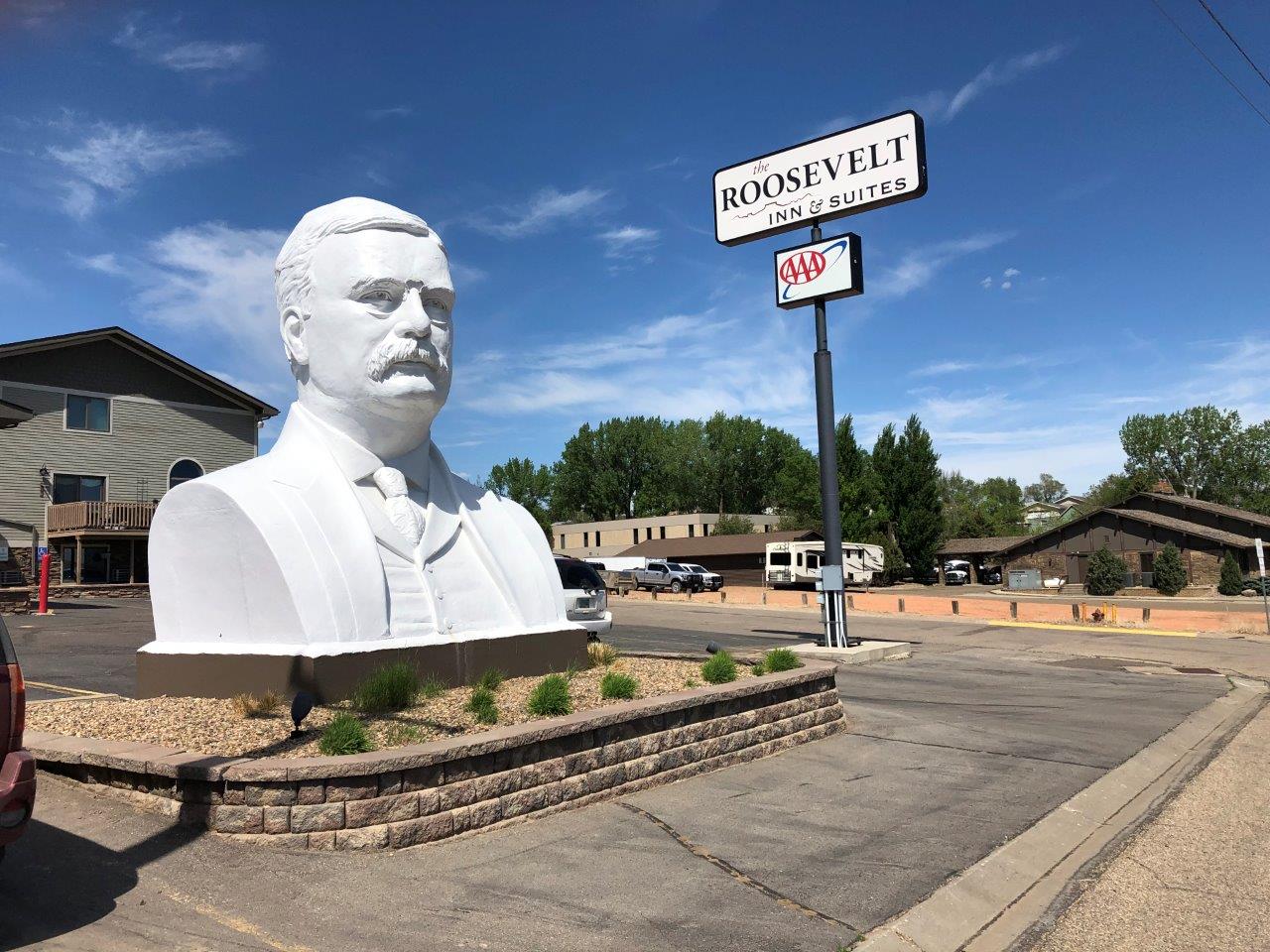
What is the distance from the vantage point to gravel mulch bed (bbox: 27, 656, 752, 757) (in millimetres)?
6371

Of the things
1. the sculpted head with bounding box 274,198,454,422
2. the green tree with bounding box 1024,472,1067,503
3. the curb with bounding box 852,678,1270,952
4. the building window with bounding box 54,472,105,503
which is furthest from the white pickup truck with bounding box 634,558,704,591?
the green tree with bounding box 1024,472,1067,503

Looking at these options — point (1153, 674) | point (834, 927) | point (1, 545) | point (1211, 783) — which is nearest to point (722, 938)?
point (834, 927)

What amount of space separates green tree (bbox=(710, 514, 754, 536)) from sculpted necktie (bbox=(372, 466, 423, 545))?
64.1 meters

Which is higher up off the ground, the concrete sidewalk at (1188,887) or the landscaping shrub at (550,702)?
the landscaping shrub at (550,702)

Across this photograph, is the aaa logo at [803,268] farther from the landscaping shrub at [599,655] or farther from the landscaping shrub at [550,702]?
the landscaping shrub at [550,702]

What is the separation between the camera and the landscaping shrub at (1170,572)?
45156mm

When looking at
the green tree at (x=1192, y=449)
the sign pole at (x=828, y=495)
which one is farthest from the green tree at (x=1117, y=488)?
the sign pole at (x=828, y=495)

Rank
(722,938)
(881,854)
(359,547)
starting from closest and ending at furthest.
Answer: (722,938) → (881,854) → (359,547)

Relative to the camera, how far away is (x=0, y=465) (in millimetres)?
28266

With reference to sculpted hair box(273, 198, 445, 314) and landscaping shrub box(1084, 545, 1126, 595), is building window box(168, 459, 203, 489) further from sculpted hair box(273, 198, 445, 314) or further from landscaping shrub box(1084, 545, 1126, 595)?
landscaping shrub box(1084, 545, 1126, 595)

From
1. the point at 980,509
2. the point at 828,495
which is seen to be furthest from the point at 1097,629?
the point at 980,509

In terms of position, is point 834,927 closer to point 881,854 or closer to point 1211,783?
point 881,854

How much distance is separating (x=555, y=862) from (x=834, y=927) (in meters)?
1.67

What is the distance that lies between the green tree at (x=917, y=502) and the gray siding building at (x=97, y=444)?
141 ft
